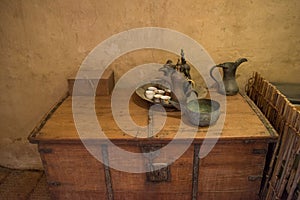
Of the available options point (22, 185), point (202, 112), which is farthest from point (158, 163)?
point (22, 185)

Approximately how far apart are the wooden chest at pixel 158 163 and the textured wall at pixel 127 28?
18.3 inches

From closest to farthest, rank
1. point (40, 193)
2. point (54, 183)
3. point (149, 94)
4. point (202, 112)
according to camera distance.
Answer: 1. point (202, 112)
2. point (54, 183)
3. point (149, 94)
4. point (40, 193)

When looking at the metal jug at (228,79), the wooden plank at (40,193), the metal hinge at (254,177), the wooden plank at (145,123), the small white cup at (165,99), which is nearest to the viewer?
the wooden plank at (145,123)

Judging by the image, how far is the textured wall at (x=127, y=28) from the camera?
1.63m

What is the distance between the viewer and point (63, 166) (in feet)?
4.44

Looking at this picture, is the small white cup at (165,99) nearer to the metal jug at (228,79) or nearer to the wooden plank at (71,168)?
the metal jug at (228,79)

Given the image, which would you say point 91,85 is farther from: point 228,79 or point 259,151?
point 259,151

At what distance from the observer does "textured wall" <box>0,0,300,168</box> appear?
163cm

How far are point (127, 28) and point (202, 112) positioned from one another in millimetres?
805

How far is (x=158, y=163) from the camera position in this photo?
1.32 meters

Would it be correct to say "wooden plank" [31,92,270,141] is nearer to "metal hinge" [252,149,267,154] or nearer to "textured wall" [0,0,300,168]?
"metal hinge" [252,149,267,154]

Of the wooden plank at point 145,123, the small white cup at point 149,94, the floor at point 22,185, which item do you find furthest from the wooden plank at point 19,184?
the small white cup at point 149,94

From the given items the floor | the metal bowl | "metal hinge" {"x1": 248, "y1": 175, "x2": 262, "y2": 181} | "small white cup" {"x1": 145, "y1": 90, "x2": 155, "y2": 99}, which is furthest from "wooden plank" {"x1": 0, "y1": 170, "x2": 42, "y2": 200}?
"metal hinge" {"x1": 248, "y1": 175, "x2": 262, "y2": 181}

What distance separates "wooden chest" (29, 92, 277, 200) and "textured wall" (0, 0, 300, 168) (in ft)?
1.52
